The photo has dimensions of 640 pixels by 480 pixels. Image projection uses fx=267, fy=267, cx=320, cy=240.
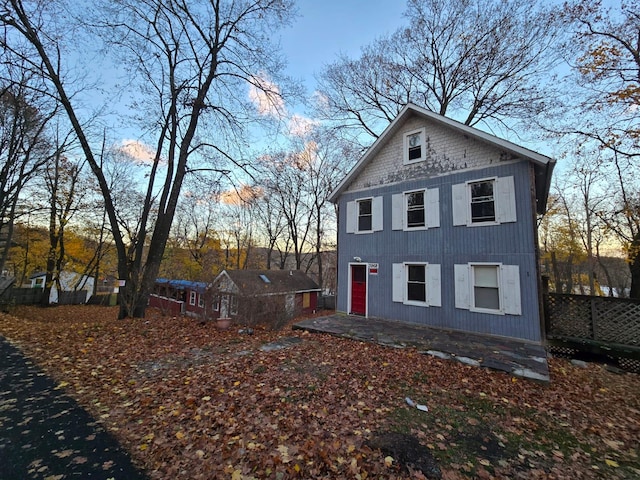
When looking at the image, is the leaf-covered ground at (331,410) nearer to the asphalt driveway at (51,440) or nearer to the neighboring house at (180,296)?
the asphalt driveway at (51,440)

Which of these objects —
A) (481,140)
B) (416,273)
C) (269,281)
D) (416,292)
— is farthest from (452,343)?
(269,281)

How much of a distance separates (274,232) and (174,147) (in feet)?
64.4

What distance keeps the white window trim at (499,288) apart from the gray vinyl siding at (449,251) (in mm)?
124

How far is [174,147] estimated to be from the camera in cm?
994

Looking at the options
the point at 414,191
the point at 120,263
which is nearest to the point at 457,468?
the point at 414,191

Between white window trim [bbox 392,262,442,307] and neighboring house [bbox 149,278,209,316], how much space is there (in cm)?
1711

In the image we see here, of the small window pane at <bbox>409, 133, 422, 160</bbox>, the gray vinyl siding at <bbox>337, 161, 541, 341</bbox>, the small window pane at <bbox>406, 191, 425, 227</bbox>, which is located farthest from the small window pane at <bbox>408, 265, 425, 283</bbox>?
the small window pane at <bbox>409, 133, 422, 160</bbox>

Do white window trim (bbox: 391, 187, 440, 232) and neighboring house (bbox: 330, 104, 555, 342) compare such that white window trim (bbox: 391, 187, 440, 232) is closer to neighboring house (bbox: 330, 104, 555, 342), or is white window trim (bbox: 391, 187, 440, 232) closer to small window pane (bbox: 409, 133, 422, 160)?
neighboring house (bbox: 330, 104, 555, 342)

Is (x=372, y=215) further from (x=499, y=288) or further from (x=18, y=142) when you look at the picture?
(x=18, y=142)

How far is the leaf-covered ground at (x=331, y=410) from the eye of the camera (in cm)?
279

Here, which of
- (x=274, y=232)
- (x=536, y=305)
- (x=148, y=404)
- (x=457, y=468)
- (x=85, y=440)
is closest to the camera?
(x=457, y=468)

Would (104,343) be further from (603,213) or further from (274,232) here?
(274,232)

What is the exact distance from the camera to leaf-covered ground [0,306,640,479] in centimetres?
279

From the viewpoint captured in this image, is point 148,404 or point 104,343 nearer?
point 148,404
